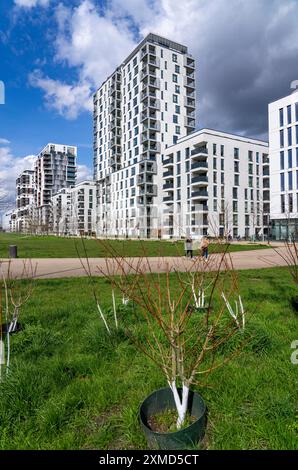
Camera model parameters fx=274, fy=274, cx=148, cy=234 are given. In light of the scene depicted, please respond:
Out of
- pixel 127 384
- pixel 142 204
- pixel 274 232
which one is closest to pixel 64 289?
pixel 127 384

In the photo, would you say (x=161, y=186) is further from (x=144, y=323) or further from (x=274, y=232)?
(x=144, y=323)

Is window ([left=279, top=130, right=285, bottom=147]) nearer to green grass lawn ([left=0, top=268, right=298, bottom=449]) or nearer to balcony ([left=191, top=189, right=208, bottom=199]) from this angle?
balcony ([left=191, top=189, right=208, bottom=199])

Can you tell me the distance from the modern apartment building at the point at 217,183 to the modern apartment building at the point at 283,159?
30.2 feet

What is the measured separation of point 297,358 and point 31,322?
4.81 metres

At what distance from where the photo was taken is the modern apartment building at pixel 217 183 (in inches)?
2279

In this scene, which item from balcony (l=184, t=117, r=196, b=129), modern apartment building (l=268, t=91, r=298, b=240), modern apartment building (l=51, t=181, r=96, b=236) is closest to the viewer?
modern apartment building (l=268, t=91, r=298, b=240)

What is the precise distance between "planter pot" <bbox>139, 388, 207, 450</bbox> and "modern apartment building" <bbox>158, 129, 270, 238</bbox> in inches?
2062

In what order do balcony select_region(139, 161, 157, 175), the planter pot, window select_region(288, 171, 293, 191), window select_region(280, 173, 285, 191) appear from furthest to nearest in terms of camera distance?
balcony select_region(139, 161, 157, 175) < window select_region(280, 173, 285, 191) < window select_region(288, 171, 293, 191) < the planter pot

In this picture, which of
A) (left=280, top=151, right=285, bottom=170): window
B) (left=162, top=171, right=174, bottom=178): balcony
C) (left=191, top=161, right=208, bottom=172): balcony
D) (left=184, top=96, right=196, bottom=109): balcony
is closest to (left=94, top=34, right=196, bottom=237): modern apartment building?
(left=184, top=96, right=196, bottom=109): balcony

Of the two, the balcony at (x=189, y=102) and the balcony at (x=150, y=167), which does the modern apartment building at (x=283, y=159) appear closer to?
the balcony at (x=150, y=167)

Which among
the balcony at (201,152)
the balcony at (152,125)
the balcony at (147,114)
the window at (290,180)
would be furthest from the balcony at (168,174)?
the window at (290,180)

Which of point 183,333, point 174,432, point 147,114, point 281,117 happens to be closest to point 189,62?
point 147,114

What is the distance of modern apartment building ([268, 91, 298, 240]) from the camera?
4612 cm

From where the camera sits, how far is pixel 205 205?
58062mm
